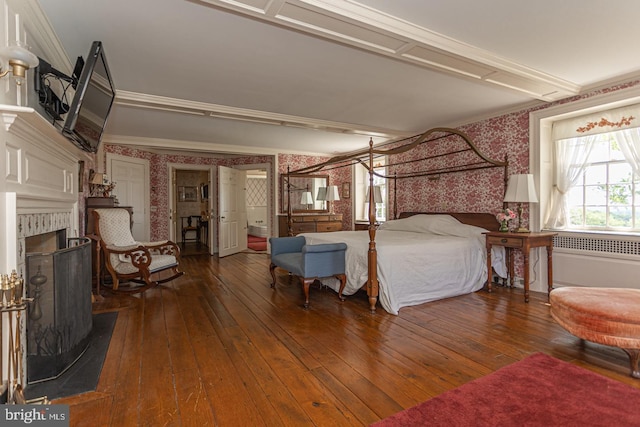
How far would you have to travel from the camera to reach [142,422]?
1.59m

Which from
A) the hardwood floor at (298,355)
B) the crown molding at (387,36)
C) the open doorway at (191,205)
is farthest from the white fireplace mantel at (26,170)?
the open doorway at (191,205)

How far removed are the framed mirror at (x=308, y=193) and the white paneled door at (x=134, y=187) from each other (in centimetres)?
291

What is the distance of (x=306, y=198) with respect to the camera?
7496mm

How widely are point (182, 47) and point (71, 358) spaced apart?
2450 mm

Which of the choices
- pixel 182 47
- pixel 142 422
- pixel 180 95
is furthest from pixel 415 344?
pixel 180 95

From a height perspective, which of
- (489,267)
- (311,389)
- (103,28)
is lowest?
(311,389)

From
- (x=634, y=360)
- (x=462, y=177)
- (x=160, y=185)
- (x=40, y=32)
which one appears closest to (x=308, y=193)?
(x=160, y=185)

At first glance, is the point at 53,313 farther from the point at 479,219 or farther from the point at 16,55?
the point at 479,219

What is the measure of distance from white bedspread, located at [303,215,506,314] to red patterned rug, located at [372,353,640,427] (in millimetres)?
1338

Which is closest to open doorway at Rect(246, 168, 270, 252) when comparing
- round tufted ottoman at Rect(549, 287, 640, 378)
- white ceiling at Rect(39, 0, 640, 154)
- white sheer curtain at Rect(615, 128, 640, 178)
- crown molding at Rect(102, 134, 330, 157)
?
crown molding at Rect(102, 134, 330, 157)

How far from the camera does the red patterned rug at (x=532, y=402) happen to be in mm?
1589

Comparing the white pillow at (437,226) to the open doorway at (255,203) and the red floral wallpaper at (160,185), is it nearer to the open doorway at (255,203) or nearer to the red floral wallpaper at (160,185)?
the red floral wallpaper at (160,185)

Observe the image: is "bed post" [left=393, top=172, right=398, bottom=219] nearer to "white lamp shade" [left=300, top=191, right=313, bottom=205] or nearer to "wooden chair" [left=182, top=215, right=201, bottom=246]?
"white lamp shade" [left=300, top=191, right=313, bottom=205]

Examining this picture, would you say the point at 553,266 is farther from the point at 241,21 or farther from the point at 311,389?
the point at 241,21
